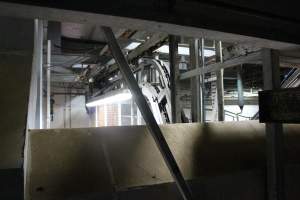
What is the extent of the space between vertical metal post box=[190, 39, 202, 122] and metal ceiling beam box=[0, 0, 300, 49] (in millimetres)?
967

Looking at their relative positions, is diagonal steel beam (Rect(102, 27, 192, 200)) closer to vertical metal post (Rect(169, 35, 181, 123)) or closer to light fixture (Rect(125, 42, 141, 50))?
vertical metal post (Rect(169, 35, 181, 123))

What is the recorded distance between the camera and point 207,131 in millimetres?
1609

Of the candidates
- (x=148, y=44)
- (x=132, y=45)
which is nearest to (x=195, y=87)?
(x=148, y=44)

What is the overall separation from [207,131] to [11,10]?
1220mm

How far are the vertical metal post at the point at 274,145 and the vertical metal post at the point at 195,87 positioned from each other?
0.85 metres

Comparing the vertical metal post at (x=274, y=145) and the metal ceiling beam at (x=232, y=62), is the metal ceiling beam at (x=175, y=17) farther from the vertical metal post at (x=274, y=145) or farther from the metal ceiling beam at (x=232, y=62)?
the metal ceiling beam at (x=232, y=62)

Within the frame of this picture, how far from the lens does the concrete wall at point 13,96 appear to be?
0.83 meters

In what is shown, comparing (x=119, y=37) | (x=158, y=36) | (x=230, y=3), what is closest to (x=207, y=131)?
(x=230, y=3)

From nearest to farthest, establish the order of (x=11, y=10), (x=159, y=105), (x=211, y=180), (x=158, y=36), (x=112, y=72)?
1. (x=11, y=10)
2. (x=211, y=180)
3. (x=158, y=36)
4. (x=159, y=105)
5. (x=112, y=72)

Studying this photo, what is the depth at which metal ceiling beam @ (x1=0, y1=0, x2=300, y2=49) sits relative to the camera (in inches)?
32.5

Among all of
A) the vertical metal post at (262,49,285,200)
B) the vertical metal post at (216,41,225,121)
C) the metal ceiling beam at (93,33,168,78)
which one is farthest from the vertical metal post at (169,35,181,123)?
the vertical metal post at (262,49,285,200)

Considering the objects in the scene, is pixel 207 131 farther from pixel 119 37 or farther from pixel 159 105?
pixel 119 37

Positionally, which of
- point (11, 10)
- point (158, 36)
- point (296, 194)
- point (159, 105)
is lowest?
point (296, 194)

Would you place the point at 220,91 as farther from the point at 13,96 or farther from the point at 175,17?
the point at 13,96
